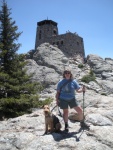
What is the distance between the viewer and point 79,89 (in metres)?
8.66

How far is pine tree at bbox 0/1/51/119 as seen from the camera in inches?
693

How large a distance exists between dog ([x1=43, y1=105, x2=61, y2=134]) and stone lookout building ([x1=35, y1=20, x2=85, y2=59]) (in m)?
47.1

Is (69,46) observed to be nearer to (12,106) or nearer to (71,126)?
(12,106)

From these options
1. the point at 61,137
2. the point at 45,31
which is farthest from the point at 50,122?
the point at 45,31

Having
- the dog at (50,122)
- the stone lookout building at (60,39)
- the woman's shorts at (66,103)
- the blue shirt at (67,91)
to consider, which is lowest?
the dog at (50,122)

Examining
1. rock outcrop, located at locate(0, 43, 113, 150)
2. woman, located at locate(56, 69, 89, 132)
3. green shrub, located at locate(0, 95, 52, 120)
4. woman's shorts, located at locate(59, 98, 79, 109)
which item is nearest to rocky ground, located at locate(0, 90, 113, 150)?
rock outcrop, located at locate(0, 43, 113, 150)

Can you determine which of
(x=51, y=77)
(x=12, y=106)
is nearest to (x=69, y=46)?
(x=51, y=77)

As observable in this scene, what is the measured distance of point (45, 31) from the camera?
195 feet

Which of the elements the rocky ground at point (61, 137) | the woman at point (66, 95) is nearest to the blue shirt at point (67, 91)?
the woman at point (66, 95)

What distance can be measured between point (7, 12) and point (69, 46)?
3421 centimetres

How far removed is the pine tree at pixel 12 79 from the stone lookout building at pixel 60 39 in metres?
33.5

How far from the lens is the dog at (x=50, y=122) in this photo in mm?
8133

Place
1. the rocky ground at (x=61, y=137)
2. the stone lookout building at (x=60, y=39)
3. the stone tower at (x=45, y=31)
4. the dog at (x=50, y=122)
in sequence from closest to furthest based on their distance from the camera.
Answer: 1. the rocky ground at (x=61, y=137)
2. the dog at (x=50, y=122)
3. the stone lookout building at (x=60, y=39)
4. the stone tower at (x=45, y=31)

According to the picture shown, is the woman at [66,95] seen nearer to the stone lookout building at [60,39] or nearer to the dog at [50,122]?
the dog at [50,122]
